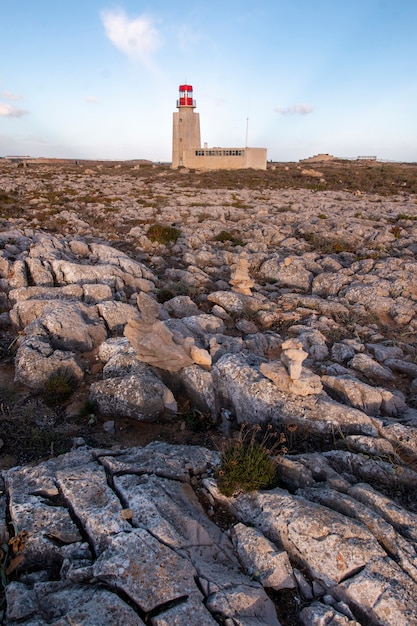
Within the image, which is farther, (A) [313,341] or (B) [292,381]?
(A) [313,341]

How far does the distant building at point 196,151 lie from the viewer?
76188 mm

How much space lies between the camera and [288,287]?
17.3 meters

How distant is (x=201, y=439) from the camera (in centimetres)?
765

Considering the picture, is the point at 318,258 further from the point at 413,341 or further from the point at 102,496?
the point at 102,496

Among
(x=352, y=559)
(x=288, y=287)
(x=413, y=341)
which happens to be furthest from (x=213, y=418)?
(x=288, y=287)

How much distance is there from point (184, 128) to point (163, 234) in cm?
6270

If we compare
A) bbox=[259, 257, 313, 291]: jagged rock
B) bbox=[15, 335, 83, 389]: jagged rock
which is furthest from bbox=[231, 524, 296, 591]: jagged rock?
bbox=[259, 257, 313, 291]: jagged rock

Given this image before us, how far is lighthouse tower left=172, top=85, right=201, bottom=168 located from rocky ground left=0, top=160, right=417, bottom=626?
66836mm

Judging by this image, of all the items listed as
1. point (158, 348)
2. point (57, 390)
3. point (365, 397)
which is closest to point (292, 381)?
point (365, 397)

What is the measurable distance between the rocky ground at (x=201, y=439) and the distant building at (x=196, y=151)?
63799 millimetres

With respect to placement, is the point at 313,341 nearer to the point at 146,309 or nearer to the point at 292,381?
the point at 292,381

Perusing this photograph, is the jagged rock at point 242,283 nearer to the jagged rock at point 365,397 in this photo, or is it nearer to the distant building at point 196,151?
the jagged rock at point 365,397

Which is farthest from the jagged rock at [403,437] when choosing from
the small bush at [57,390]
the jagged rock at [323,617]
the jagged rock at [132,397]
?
the small bush at [57,390]

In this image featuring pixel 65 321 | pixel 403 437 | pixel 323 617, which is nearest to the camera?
pixel 323 617
